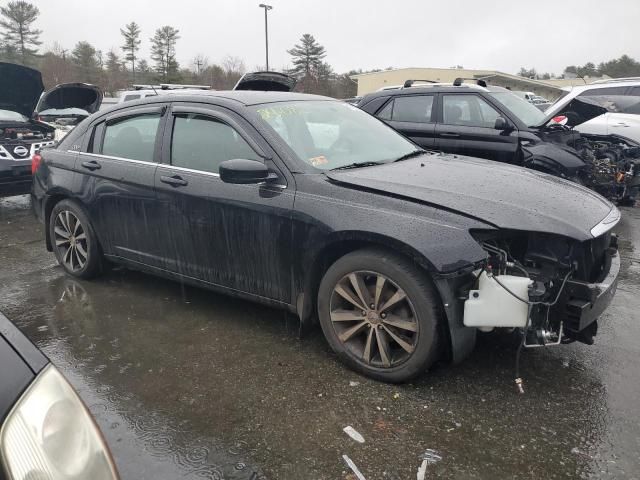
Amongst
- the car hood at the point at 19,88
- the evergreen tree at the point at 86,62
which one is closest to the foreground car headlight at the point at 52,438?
the car hood at the point at 19,88

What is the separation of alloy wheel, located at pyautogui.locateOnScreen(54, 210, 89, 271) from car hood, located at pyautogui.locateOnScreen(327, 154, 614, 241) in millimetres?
2643

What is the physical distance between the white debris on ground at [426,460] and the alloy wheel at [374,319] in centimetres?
59

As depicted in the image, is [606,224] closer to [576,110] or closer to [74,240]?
[74,240]

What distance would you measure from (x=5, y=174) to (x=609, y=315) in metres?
7.31

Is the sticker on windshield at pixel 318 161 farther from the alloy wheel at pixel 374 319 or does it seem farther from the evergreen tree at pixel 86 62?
the evergreen tree at pixel 86 62

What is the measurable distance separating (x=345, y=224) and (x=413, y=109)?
5083 millimetres

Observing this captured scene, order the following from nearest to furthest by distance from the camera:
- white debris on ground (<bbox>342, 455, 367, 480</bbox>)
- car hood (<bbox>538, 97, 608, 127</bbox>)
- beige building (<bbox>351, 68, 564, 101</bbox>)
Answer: white debris on ground (<bbox>342, 455, 367, 480</bbox>) < car hood (<bbox>538, 97, 608, 127</bbox>) < beige building (<bbox>351, 68, 564, 101</bbox>)

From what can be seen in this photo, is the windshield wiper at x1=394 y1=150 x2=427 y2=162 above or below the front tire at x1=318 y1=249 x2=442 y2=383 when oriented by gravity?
above

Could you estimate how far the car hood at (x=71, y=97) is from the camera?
8.32 m

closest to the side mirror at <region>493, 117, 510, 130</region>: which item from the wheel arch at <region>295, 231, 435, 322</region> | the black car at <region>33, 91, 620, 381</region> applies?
the black car at <region>33, 91, 620, 381</region>

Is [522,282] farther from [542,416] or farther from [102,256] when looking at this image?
[102,256]

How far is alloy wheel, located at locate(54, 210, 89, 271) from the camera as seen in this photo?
184 inches

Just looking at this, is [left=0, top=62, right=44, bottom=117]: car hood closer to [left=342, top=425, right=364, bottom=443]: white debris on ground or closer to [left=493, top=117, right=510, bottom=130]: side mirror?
[left=493, top=117, right=510, bottom=130]: side mirror

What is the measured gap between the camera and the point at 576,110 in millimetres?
7188
